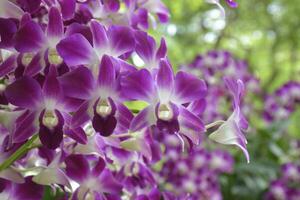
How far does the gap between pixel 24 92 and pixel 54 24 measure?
0.22 ft

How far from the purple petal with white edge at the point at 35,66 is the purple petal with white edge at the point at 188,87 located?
0.40 ft

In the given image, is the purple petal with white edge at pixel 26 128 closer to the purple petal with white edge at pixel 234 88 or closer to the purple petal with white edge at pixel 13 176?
the purple petal with white edge at pixel 13 176

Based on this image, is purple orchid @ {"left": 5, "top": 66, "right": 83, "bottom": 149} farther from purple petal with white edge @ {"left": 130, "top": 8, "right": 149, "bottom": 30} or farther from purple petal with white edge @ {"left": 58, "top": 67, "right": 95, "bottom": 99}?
purple petal with white edge @ {"left": 130, "top": 8, "right": 149, "bottom": 30}

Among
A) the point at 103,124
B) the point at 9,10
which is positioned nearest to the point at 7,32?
the point at 9,10

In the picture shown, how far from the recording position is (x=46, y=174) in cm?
53

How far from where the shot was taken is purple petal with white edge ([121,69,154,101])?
1.52 ft

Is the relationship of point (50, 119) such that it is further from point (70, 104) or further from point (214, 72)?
point (214, 72)

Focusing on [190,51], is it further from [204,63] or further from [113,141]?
[113,141]

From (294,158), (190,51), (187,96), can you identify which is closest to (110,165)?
(187,96)

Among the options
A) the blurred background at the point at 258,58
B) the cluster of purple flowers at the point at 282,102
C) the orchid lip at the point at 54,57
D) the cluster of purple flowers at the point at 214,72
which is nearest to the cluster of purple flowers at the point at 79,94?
the orchid lip at the point at 54,57

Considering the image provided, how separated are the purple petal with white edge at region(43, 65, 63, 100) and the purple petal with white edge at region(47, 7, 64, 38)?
0.03 metres

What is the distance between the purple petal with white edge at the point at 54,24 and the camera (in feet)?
1.57

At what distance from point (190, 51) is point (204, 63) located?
3.89ft

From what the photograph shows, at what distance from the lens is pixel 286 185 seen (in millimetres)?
1684
